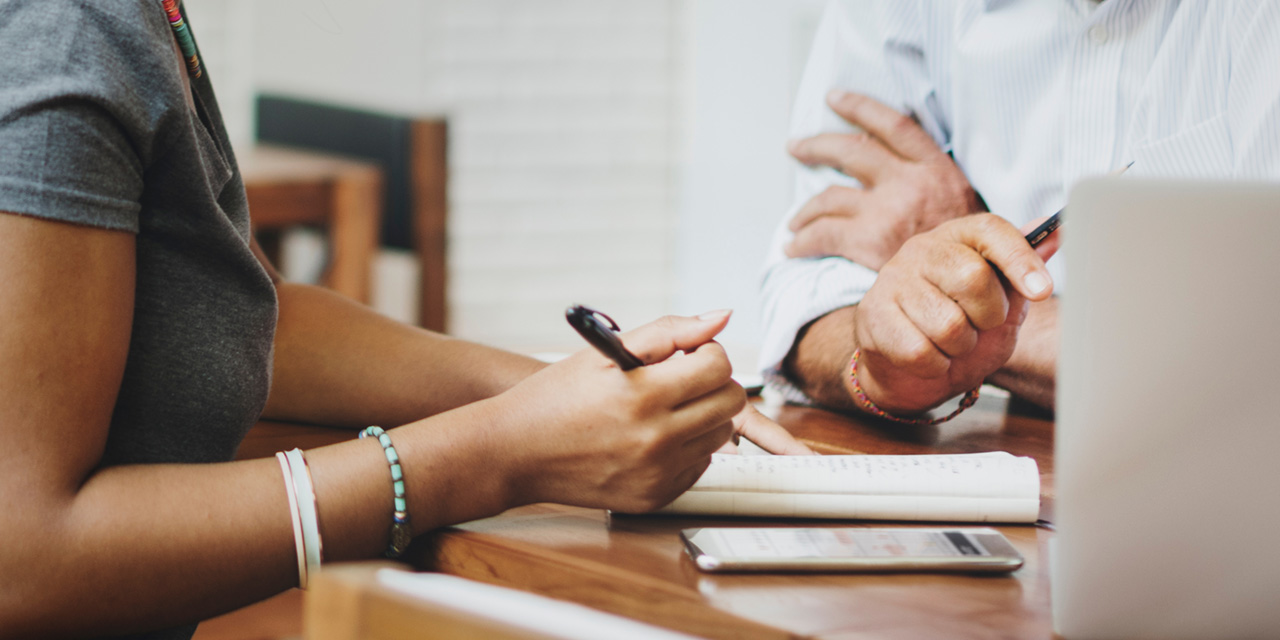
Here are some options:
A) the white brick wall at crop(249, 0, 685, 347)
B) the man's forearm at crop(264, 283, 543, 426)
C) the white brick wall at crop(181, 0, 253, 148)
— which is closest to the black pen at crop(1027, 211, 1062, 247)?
the man's forearm at crop(264, 283, 543, 426)

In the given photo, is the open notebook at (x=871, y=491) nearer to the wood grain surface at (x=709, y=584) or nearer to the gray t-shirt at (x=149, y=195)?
the wood grain surface at (x=709, y=584)

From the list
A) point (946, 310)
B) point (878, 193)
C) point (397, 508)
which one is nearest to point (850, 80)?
point (878, 193)

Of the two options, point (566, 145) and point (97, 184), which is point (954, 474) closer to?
point (97, 184)

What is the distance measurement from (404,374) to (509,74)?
2460 mm

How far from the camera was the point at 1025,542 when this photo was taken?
0.63 m

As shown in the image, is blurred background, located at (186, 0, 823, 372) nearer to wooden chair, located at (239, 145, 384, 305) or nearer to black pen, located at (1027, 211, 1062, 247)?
wooden chair, located at (239, 145, 384, 305)

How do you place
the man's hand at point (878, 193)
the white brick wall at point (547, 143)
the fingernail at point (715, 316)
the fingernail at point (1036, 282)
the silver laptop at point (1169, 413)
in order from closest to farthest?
the silver laptop at point (1169, 413)
the fingernail at point (715, 316)
the fingernail at point (1036, 282)
the man's hand at point (878, 193)
the white brick wall at point (547, 143)

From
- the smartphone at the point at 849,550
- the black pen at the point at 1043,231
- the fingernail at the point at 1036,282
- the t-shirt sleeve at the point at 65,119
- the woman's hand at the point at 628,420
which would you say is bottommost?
the smartphone at the point at 849,550

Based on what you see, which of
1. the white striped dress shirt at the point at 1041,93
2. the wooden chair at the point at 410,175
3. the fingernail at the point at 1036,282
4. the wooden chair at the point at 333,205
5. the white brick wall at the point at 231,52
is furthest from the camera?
the white brick wall at the point at 231,52

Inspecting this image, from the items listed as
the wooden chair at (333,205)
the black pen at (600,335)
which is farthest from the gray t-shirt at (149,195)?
the wooden chair at (333,205)

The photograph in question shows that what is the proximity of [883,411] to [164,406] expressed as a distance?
61 cm

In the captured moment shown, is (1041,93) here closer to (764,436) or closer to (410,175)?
(764,436)

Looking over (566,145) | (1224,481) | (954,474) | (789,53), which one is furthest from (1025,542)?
(566,145)

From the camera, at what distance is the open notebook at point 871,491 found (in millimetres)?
651
